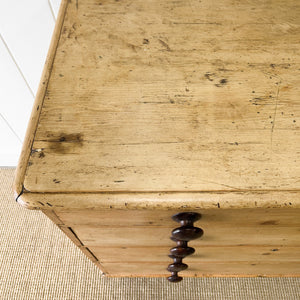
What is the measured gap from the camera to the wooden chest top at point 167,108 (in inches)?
17.4

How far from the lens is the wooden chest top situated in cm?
44

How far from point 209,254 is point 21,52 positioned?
0.78m

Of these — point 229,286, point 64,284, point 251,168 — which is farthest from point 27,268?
point 251,168

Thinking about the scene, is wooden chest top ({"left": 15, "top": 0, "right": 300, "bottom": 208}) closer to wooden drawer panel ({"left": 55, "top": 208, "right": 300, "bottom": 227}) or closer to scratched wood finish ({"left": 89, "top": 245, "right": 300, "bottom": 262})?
wooden drawer panel ({"left": 55, "top": 208, "right": 300, "bottom": 227})

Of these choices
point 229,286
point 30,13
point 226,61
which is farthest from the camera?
point 229,286

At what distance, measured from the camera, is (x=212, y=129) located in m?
0.49

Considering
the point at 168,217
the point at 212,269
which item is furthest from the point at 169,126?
the point at 212,269

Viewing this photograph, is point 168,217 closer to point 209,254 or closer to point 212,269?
point 209,254

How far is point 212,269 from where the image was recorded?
2.99 feet

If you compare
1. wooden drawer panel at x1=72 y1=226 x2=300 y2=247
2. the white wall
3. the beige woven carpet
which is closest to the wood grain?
wooden drawer panel at x1=72 y1=226 x2=300 y2=247

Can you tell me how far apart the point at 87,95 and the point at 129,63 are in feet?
0.34

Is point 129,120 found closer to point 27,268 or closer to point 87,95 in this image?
point 87,95

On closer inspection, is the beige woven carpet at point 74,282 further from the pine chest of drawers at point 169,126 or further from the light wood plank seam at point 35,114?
the light wood plank seam at point 35,114

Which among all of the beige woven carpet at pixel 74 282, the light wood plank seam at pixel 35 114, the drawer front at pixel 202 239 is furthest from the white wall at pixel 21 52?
the drawer front at pixel 202 239
